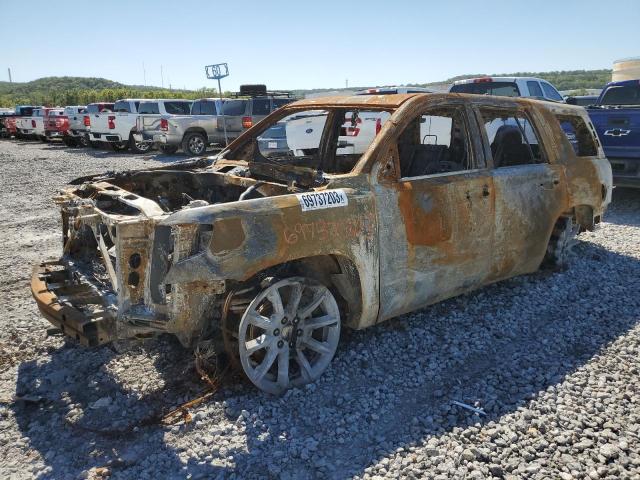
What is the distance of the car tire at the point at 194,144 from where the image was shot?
1686 centimetres

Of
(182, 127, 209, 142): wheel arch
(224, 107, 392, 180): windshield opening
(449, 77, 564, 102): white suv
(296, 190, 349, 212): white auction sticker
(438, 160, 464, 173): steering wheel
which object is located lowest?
(296, 190, 349, 212): white auction sticker

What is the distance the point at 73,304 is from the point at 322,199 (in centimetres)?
175

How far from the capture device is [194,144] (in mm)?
17078

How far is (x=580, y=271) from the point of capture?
554cm

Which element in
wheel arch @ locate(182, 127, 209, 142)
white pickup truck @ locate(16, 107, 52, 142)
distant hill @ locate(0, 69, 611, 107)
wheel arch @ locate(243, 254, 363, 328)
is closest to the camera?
wheel arch @ locate(243, 254, 363, 328)

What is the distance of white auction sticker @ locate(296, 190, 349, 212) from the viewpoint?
3.31m

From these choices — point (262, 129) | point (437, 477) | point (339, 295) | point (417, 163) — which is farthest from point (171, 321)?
point (417, 163)

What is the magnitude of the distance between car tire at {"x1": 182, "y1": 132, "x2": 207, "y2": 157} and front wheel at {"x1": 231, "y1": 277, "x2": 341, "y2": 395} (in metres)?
14.3

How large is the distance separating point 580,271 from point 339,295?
10.3ft

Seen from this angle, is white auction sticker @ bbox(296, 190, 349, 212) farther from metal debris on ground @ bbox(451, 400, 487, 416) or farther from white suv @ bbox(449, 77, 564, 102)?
white suv @ bbox(449, 77, 564, 102)

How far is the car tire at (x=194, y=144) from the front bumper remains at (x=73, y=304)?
43.6 feet

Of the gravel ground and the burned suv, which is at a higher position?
the burned suv

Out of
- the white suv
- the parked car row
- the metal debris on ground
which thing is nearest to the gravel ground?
the metal debris on ground

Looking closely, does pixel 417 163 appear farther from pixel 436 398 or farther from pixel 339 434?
pixel 339 434
